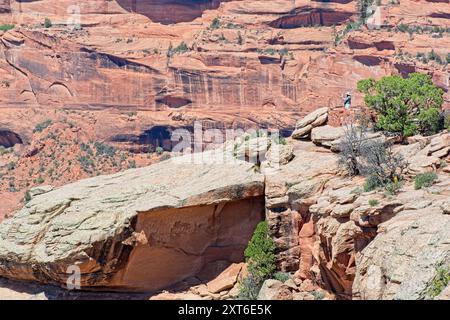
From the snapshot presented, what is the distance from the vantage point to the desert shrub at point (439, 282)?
19406 millimetres

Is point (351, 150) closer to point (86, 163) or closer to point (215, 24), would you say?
point (86, 163)

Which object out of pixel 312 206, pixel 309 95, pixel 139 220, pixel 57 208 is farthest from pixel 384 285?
Result: pixel 309 95

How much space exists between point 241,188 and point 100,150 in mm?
43158

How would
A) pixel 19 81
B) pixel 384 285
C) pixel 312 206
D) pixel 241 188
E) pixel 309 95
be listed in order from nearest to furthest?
pixel 384 285, pixel 312 206, pixel 241 188, pixel 309 95, pixel 19 81

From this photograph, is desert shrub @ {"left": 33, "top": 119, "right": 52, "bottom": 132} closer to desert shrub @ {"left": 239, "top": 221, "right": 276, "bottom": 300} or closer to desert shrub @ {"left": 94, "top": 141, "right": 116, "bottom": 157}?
desert shrub @ {"left": 94, "top": 141, "right": 116, "bottom": 157}

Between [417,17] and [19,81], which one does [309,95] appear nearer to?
[417,17]

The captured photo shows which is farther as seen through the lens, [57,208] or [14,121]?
[14,121]

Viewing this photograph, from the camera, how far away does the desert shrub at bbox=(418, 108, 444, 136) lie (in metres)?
33.7

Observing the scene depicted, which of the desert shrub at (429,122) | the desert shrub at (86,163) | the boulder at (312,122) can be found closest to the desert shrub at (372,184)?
the desert shrub at (429,122)

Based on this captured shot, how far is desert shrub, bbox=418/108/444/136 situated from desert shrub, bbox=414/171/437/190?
6540mm

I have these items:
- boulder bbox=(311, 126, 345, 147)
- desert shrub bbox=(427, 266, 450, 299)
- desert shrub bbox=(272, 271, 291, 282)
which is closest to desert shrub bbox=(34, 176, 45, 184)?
boulder bbox=(311, 126, 345, 147)

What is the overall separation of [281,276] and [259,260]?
910 millimetres

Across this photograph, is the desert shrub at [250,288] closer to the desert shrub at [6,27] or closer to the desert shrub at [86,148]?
the desert shrub at [86,148]

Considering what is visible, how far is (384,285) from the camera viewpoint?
75.6ft
